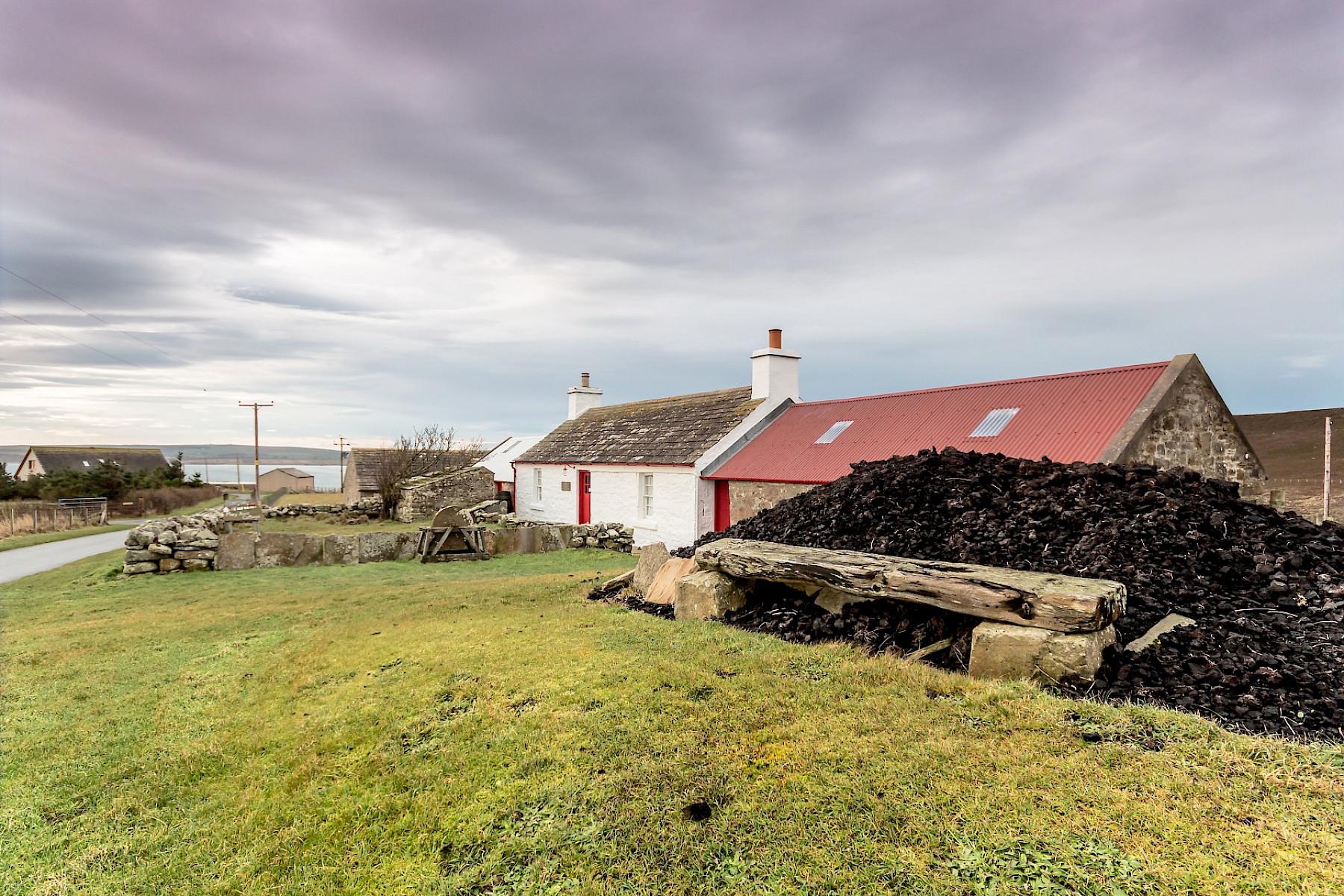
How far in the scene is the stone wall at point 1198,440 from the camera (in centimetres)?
1291

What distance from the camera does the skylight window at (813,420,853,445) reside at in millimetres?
18828

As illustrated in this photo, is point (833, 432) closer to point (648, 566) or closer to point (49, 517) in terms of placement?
point (648, 566)

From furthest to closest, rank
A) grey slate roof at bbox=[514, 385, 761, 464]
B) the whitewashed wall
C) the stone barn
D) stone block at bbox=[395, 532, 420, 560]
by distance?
grey slate roof at bbox=[514, 385, 761, 464]
the whitewashed wall
stone block at bbox=[395, 532, 420, 560]
the stone barn

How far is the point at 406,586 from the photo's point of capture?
1386 centimetres

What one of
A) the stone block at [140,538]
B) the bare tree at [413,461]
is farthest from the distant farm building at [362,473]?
the stone block at [140,538]

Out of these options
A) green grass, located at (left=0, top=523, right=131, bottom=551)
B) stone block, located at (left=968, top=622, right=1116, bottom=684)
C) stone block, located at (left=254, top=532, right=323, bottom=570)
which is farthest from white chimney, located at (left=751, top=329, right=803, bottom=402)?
green grass, located at (left=0, top=523, right=131, bottom=551)

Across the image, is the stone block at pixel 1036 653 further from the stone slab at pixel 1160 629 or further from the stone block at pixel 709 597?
the stone block at pixel 709 597

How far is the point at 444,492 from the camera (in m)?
32.3

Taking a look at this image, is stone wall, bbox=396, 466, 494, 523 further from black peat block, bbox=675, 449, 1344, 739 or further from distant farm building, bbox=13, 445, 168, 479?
distant farm building, bbox=13, 445, 168, 479

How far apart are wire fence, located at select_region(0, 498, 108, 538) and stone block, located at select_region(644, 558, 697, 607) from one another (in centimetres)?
3073

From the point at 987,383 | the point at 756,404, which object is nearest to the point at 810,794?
the point at 987,383

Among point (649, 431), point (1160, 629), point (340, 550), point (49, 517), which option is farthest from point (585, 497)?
point (49, 517)

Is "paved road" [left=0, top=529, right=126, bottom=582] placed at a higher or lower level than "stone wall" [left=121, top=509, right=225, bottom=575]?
lower

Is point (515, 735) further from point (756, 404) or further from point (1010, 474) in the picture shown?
point (756, 404)
